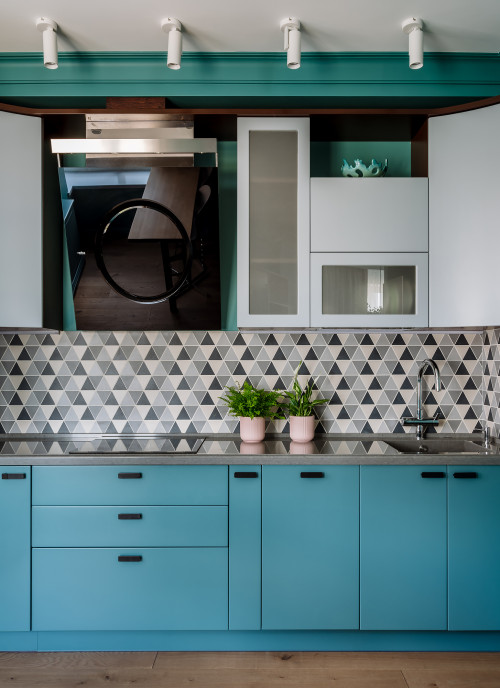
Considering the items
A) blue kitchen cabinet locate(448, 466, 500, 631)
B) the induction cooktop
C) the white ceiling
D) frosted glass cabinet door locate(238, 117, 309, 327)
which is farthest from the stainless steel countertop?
the white ceiling

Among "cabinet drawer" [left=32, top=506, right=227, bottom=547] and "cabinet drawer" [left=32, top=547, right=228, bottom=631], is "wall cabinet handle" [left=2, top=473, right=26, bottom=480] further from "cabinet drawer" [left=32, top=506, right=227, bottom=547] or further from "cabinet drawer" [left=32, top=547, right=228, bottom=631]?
"cabinet drawer" [left=32, top=547, right=228, bottom=631]

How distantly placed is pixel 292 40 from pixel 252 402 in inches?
63.0

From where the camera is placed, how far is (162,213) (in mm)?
2273

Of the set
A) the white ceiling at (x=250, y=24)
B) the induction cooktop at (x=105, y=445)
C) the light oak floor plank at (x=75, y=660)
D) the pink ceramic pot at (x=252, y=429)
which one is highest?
the white ceiling at (x=250, y=24)

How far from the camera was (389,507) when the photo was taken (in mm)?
2111

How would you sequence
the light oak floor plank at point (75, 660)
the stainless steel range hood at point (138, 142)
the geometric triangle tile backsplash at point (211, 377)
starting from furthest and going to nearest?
the geometric triangle tile backsplash at point (211, 377) < the stainless steel range hood at point (138, 142) < the light oak floor plank at point (75, 660)

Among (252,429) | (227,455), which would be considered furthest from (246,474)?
(252,429)

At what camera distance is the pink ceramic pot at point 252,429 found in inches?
93.9

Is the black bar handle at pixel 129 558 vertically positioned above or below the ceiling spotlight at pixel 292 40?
below

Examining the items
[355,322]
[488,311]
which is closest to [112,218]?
[355,322]

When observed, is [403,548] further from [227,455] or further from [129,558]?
[129,558]

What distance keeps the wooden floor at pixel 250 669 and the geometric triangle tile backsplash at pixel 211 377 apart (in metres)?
1.04

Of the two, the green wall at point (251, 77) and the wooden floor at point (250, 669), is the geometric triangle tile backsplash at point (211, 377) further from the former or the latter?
the green wall at point (251, 77)

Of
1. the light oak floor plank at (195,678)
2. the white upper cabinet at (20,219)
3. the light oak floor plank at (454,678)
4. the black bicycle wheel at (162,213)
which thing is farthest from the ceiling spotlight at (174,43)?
the light oak floor plank at (454,678)
